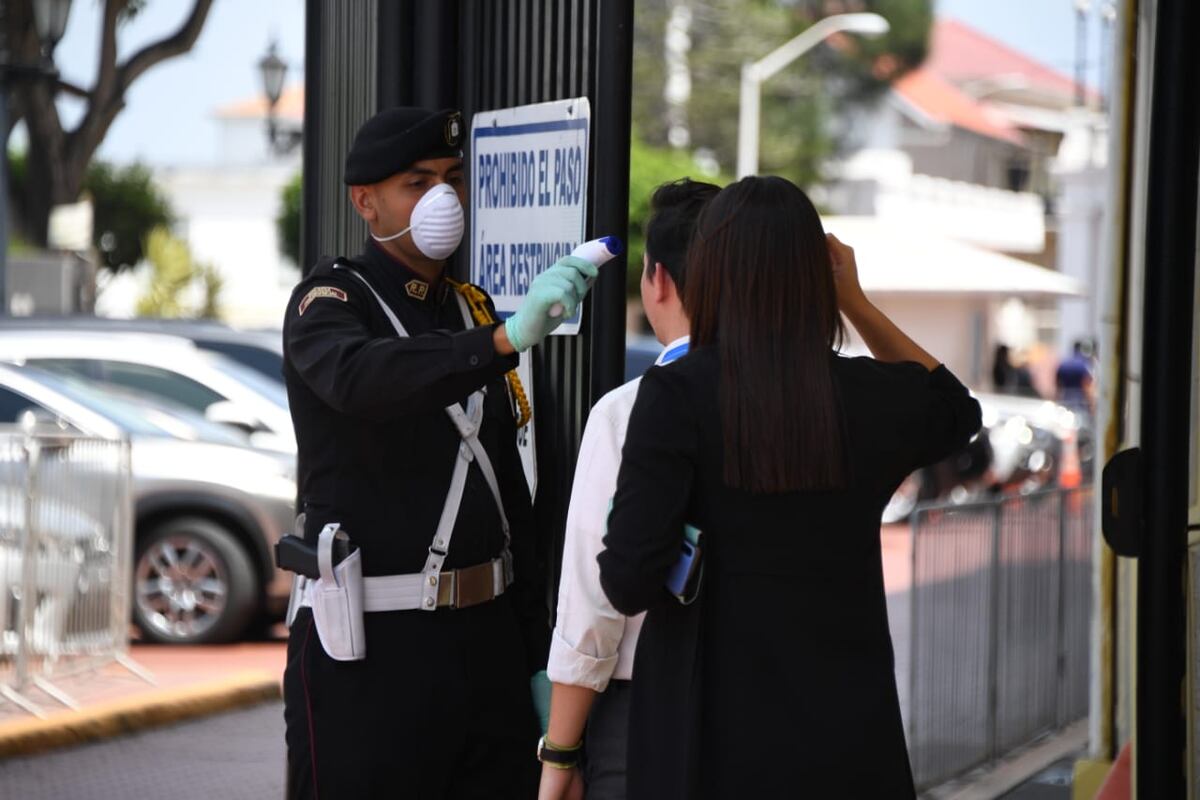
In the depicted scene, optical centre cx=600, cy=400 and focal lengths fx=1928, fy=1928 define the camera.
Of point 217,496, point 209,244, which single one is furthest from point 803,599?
point 209,244

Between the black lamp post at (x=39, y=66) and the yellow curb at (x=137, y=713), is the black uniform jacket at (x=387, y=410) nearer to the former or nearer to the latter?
the yellow curb at (x=137, y=713)

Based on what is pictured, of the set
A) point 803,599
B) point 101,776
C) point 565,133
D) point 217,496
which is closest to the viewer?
point 803,599

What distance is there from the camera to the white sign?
4.04 metres

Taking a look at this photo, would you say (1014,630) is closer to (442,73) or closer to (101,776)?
(101,776)

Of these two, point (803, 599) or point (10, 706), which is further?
point (10, 706)

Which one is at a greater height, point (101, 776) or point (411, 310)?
point (411, 310)

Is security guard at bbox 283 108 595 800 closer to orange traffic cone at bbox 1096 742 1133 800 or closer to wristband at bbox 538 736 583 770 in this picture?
wristband at bbox 538 736 583 770

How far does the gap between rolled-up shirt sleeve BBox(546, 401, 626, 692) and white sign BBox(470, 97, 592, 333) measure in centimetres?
91

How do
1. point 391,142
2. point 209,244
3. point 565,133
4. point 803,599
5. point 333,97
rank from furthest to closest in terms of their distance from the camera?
point 209,244 → point 333,97 → point 565,133 → point 391,142 → point 803,599

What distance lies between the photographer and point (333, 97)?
16.3ft

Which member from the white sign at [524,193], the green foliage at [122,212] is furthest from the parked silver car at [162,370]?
the green foliage at [122,212]

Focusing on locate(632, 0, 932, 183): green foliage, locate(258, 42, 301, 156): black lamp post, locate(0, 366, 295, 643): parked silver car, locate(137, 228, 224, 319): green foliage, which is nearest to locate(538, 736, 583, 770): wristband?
locate(0, 366, 295, 643): parked silver car

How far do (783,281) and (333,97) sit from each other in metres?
2.35

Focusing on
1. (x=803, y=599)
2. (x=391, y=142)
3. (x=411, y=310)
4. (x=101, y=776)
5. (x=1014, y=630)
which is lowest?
(x=101, y=776)
